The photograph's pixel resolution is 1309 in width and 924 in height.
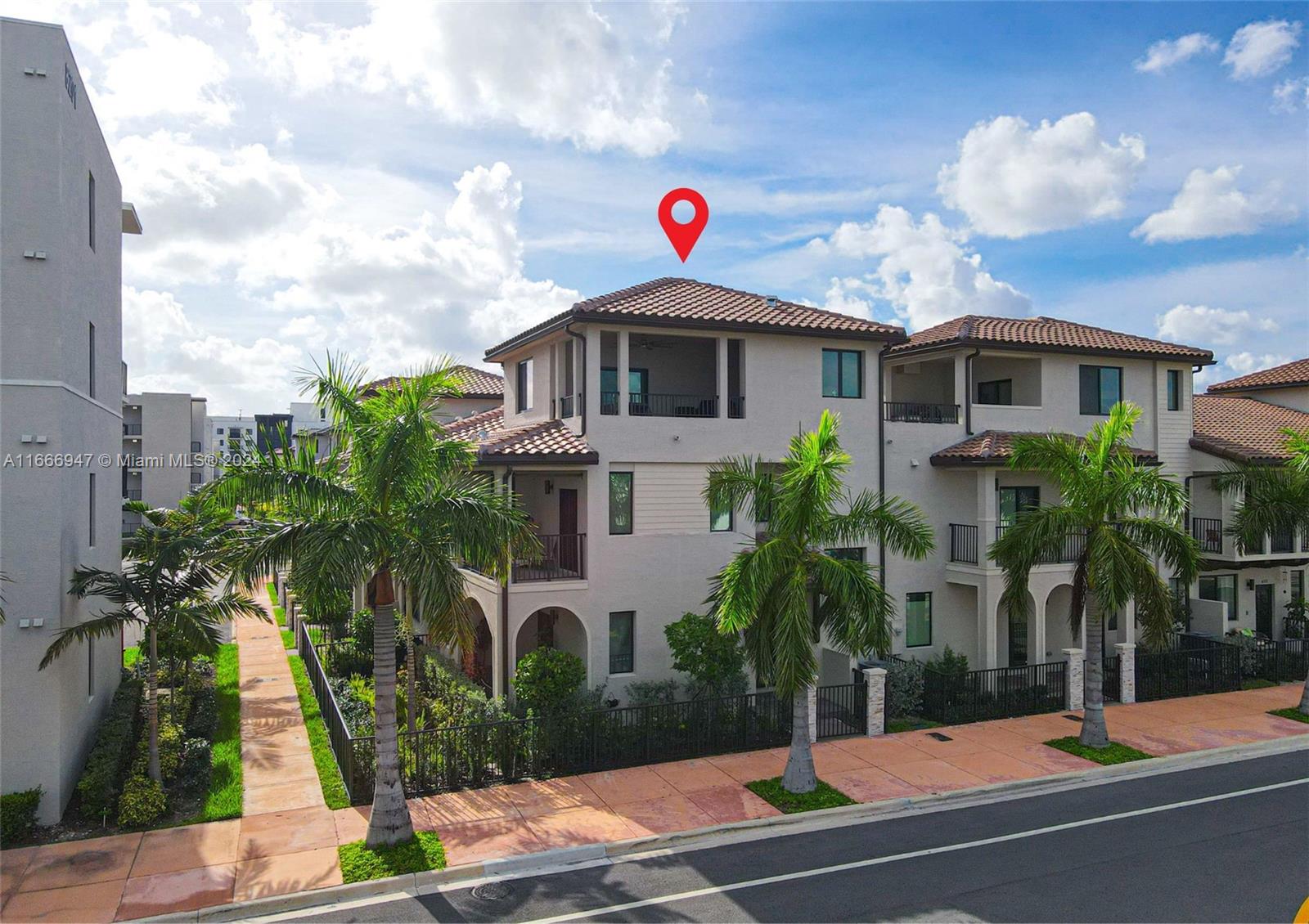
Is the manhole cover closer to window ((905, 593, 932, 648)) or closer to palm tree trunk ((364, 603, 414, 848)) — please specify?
palm tree trunk ((364, 603, 414, 848))

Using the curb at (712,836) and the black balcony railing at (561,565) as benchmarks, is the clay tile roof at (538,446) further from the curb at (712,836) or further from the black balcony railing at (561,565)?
the curb at (712,836)

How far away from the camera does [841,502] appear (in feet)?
70.2

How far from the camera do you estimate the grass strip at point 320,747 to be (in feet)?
47.2

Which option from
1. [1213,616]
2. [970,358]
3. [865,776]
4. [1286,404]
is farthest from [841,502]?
[1286,404]

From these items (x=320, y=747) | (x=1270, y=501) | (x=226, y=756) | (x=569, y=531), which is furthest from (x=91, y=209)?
(x=1270, y=501)

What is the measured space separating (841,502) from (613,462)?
5956mm

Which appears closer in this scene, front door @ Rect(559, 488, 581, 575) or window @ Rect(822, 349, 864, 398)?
front door @ Rect(559, 488, 581, 575)

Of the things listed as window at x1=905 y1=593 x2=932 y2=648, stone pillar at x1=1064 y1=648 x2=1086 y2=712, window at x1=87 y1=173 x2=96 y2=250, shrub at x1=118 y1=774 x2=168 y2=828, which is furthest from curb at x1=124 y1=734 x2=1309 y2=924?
window at x1=87 y1=173 x2=96 y2=250

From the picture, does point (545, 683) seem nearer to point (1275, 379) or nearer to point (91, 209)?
point (91, 209)

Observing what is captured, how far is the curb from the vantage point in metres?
11.0

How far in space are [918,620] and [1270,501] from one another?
974 centimetres

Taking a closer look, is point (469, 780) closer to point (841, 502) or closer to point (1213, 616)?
point (841, 502)

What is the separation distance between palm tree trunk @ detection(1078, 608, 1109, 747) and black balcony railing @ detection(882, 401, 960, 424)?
23.2ft

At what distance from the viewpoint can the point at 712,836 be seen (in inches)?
521
